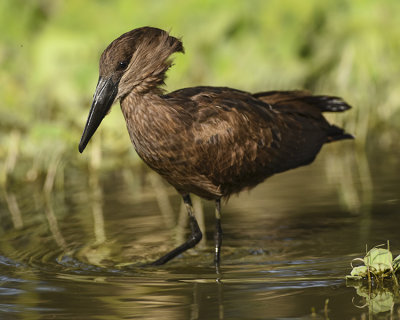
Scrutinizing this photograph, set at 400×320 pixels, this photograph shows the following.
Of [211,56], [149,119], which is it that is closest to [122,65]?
[149,119]

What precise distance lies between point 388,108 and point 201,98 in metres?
5.39

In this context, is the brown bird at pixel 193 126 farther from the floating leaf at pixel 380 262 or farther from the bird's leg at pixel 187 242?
the floating leaf at pixel 380 262

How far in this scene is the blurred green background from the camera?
11.3 m

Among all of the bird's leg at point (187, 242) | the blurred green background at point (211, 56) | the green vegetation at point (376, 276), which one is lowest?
the green vegetation at point (376, 276)

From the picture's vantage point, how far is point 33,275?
603cm

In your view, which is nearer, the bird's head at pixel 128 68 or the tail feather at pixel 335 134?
the bird's head at pixel 128 68

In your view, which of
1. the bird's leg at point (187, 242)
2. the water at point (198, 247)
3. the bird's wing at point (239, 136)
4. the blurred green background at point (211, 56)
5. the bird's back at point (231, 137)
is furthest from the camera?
the blurred green background at point (211, 56)

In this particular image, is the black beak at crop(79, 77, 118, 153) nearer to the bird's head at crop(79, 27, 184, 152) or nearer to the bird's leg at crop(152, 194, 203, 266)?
the bird's head at crop(79, 27, 184, 152)

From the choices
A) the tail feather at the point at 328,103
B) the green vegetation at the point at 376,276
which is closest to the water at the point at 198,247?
the green vegetation at the point at 376,276

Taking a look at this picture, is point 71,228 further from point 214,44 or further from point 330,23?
point 330,23

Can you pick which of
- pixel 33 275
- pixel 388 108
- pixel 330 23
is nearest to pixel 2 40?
pixel 330 23

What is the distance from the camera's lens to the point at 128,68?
6.06 m

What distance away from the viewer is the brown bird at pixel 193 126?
607 centimetres

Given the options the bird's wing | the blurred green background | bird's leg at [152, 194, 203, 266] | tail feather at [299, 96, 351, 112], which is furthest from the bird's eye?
the blurred green background
